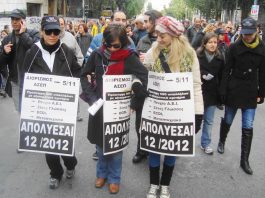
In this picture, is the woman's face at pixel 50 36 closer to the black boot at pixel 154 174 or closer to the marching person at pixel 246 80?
the black boot at pixel 154 174

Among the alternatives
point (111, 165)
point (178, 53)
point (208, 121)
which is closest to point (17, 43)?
A: point (111, 165)

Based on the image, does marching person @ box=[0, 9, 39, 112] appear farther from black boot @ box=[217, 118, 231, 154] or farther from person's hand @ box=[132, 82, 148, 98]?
black boot @ box=[217, 118, 231, 154]

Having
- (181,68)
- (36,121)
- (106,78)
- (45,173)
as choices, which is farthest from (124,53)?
(45,173)

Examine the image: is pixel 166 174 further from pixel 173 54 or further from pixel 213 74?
pixel 213 74

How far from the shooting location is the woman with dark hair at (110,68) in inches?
149

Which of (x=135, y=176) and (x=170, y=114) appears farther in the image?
(x=135, y=176)

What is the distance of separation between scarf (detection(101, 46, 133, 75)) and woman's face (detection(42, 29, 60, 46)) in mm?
507

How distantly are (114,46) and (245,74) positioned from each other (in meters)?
2.00

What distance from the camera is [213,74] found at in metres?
5.41

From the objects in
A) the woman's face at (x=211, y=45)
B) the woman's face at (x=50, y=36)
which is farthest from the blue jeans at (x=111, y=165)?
the woman's face at (x=211, y=45)

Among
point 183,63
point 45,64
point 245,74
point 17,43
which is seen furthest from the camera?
point 17,43

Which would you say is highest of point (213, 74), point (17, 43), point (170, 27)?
point (170, 27)

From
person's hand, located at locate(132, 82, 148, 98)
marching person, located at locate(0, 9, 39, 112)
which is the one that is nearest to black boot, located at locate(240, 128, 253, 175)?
person's hand, located at locate(132, 82, 148, 98)

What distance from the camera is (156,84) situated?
3.75m
